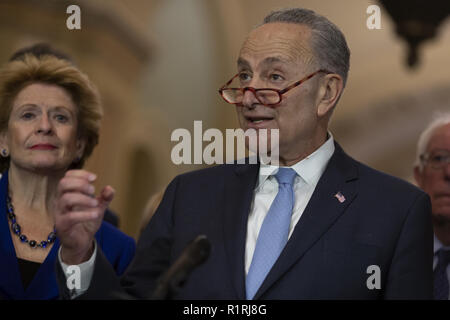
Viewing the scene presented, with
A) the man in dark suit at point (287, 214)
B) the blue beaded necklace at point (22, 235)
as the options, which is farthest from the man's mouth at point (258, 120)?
the blue beaded necklace at point (22, 235)

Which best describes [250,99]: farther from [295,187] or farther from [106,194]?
[106,194]

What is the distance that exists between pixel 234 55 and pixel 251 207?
7.24 m

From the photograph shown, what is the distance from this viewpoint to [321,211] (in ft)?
6.34

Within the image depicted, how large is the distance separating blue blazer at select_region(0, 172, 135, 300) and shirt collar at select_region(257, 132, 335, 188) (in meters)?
0.50

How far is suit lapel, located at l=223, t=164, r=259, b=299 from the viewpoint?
1.86 metres

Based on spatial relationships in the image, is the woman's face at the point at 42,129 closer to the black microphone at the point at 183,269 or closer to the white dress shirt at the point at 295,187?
the white dress shirt at the point at 295,187

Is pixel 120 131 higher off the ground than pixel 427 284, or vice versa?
pixel 120 131

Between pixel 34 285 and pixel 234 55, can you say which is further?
pixel 234 55

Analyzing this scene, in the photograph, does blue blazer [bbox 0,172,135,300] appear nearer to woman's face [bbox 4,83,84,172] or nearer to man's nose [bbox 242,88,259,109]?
woman's face [bbox 4,83,84,172]

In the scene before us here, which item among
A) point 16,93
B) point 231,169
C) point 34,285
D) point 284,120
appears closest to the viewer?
point 284,120

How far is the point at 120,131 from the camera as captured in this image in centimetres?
689

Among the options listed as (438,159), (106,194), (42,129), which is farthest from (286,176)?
(438,159)
